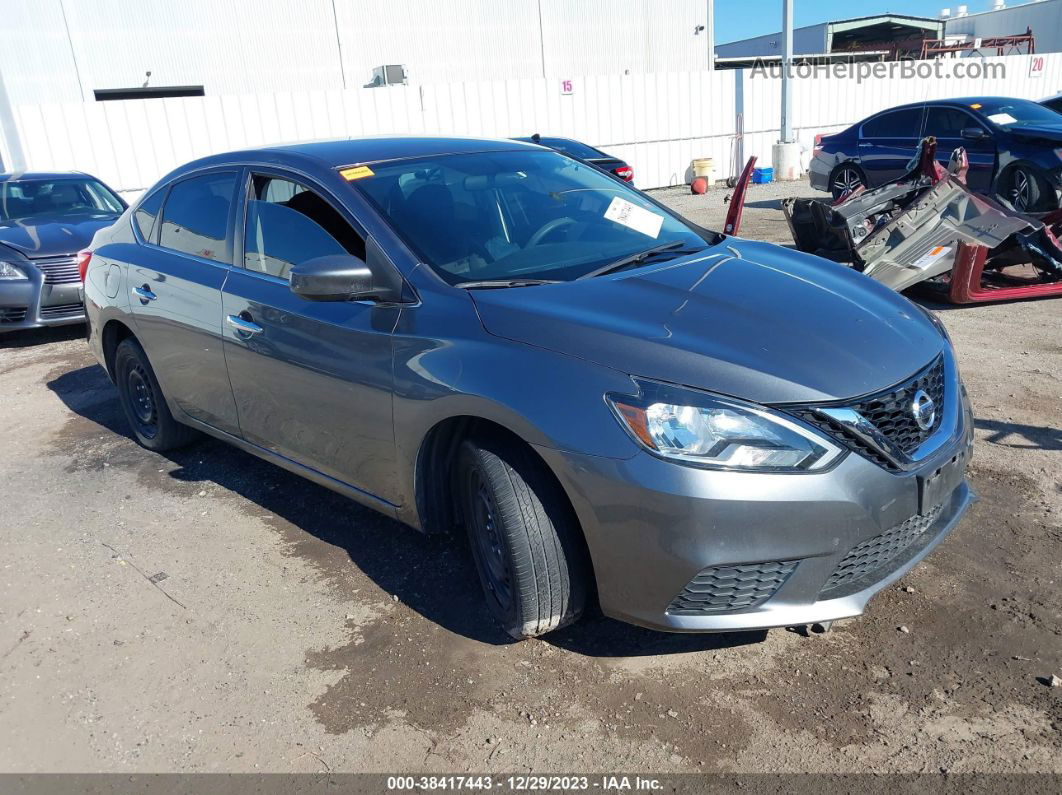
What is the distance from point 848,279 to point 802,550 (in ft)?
4.51

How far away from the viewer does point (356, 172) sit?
3.56 m

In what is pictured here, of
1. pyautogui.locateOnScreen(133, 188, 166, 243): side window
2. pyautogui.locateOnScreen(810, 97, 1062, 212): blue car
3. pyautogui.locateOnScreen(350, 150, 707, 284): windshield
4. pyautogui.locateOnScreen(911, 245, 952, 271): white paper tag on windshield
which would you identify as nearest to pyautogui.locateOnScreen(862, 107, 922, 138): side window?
pyautogui.locateOnScreen(810, 97, 1062, 212): blue car

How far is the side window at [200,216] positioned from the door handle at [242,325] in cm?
31

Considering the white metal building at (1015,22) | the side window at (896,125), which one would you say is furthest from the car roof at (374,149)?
the white metal building at (1015,22)

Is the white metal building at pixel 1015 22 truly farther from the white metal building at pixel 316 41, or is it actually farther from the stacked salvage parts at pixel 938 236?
the stacked salvage parts at pixel 938 236

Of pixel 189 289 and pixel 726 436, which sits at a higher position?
pixel 189 289

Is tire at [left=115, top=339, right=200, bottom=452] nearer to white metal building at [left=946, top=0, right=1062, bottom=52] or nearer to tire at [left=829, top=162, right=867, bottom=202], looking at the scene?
tire at [left=829, top=162, right=867, bottom=202]

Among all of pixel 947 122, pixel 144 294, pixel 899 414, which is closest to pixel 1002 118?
pixel 947 122

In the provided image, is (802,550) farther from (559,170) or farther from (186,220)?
(186,220)

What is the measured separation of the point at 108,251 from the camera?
4957 millimetres

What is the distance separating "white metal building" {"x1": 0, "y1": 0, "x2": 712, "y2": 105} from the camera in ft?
65.7

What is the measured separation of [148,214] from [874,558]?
4.08 metres

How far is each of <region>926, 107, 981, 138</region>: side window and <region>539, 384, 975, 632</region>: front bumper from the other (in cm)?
1101

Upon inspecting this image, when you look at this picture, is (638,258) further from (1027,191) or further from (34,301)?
(1027,191)
